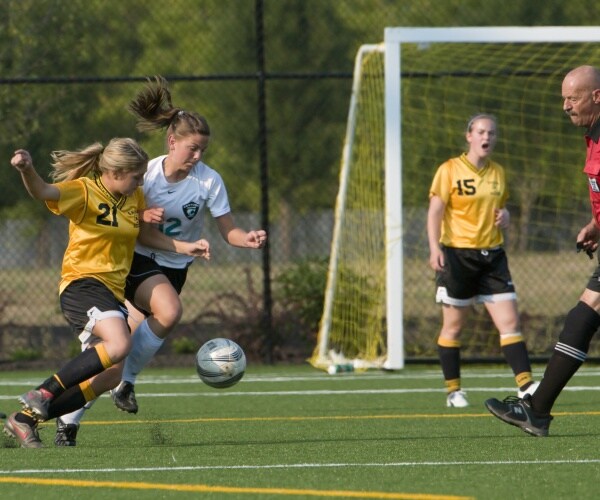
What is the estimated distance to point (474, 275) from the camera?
863cm

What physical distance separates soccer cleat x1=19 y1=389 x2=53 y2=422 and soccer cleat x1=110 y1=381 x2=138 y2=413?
1093 mm

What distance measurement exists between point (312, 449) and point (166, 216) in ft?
5.65

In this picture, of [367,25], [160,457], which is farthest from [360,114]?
[367,25]

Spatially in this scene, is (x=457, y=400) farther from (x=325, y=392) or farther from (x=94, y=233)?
(x=94, y=233)

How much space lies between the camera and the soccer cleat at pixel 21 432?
6281 mm

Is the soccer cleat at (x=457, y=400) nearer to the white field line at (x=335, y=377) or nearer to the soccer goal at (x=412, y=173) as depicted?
the white field line at (x=335, y=377)

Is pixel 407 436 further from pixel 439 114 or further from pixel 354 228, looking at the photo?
pixel 439 114

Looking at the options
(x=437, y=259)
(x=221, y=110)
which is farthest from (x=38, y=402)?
(x=221, y=110)

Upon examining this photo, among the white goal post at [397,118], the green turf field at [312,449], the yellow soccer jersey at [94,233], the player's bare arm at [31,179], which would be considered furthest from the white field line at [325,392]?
the player's bare arm at [31,179]

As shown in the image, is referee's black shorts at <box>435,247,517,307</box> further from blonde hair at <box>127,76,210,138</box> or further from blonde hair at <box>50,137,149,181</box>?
blonde hair at <box>50,137,149,181</box>

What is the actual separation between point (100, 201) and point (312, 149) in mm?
18847

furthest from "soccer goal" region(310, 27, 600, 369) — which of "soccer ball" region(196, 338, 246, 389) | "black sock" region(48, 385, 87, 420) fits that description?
"black sock" region(48, 385, 87, 420)

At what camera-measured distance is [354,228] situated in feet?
39.0

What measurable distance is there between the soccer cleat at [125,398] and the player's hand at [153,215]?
3.25 ft
